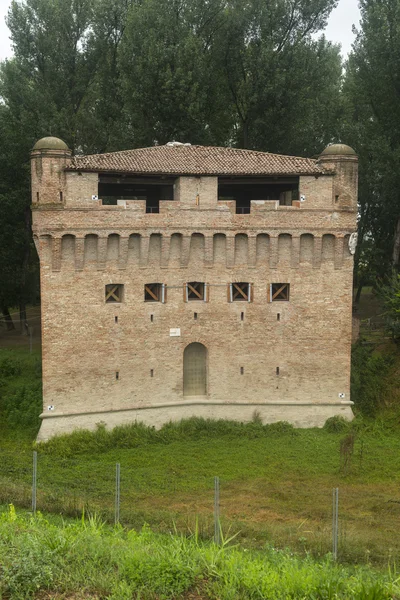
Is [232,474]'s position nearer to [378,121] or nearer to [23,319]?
[23,319]

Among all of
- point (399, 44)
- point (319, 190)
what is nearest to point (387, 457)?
point (319, 190)

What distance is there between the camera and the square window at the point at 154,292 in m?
28.1

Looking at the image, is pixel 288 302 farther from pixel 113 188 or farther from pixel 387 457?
pixel 113 188

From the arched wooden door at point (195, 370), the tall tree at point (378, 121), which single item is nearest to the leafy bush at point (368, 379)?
the arched wooden door at point (195, 370)

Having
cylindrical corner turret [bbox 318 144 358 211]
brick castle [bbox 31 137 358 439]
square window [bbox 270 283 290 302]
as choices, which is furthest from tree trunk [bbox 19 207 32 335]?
cylindrical corner turret [bbox 318 144 358 211]

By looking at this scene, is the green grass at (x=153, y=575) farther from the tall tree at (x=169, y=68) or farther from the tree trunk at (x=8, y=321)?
the tree trunk at (x=8, y=321)

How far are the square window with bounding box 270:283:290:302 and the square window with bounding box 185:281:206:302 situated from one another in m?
2.98

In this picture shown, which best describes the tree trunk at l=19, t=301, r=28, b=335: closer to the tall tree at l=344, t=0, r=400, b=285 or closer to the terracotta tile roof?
the terracotta tile roof

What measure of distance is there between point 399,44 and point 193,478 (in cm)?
2506

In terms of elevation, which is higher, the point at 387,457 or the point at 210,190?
the point at 210,190

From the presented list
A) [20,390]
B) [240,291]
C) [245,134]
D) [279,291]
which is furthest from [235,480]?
[245,134]

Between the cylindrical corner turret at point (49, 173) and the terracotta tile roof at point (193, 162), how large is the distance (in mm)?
598

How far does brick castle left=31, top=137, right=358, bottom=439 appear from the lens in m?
26.7

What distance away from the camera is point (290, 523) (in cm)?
1883
